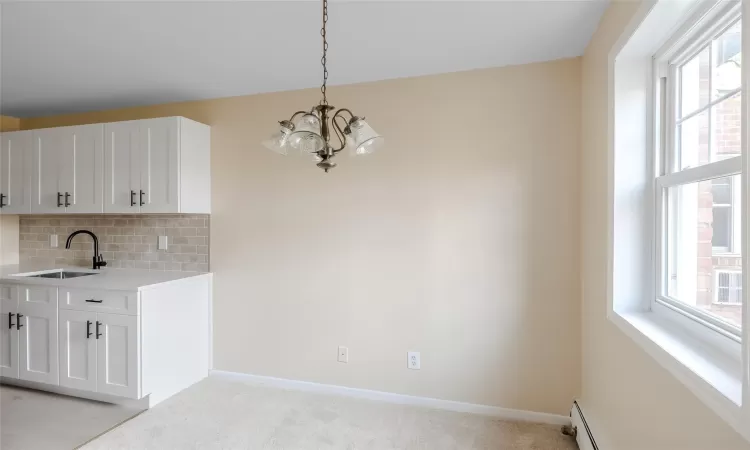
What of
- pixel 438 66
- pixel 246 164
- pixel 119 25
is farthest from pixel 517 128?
pixel 119 25

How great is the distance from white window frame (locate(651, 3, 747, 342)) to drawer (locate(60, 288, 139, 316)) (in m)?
3.03

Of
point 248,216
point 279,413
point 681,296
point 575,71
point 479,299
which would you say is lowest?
point 279,413

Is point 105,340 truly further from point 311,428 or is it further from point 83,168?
point 311,428

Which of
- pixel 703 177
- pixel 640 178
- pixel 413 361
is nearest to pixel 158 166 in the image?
pixel 413 361

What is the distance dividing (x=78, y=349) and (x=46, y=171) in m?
1.64

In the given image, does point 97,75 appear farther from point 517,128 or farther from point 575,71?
point 575,71

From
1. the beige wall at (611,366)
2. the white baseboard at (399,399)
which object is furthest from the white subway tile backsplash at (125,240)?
the beige wall at (611,366)

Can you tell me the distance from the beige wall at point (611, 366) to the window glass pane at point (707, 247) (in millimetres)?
292

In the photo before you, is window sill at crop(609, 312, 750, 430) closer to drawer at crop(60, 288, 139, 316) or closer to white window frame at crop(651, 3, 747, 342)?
white window frame at crop(651, 3, 747, 342)

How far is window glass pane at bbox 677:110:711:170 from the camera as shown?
137 centimetres

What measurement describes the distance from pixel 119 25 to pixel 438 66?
185 centimetres

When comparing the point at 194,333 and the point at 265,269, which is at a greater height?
the point at 265,269

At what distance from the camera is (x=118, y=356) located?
266cm

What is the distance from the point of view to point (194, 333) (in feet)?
9.98
